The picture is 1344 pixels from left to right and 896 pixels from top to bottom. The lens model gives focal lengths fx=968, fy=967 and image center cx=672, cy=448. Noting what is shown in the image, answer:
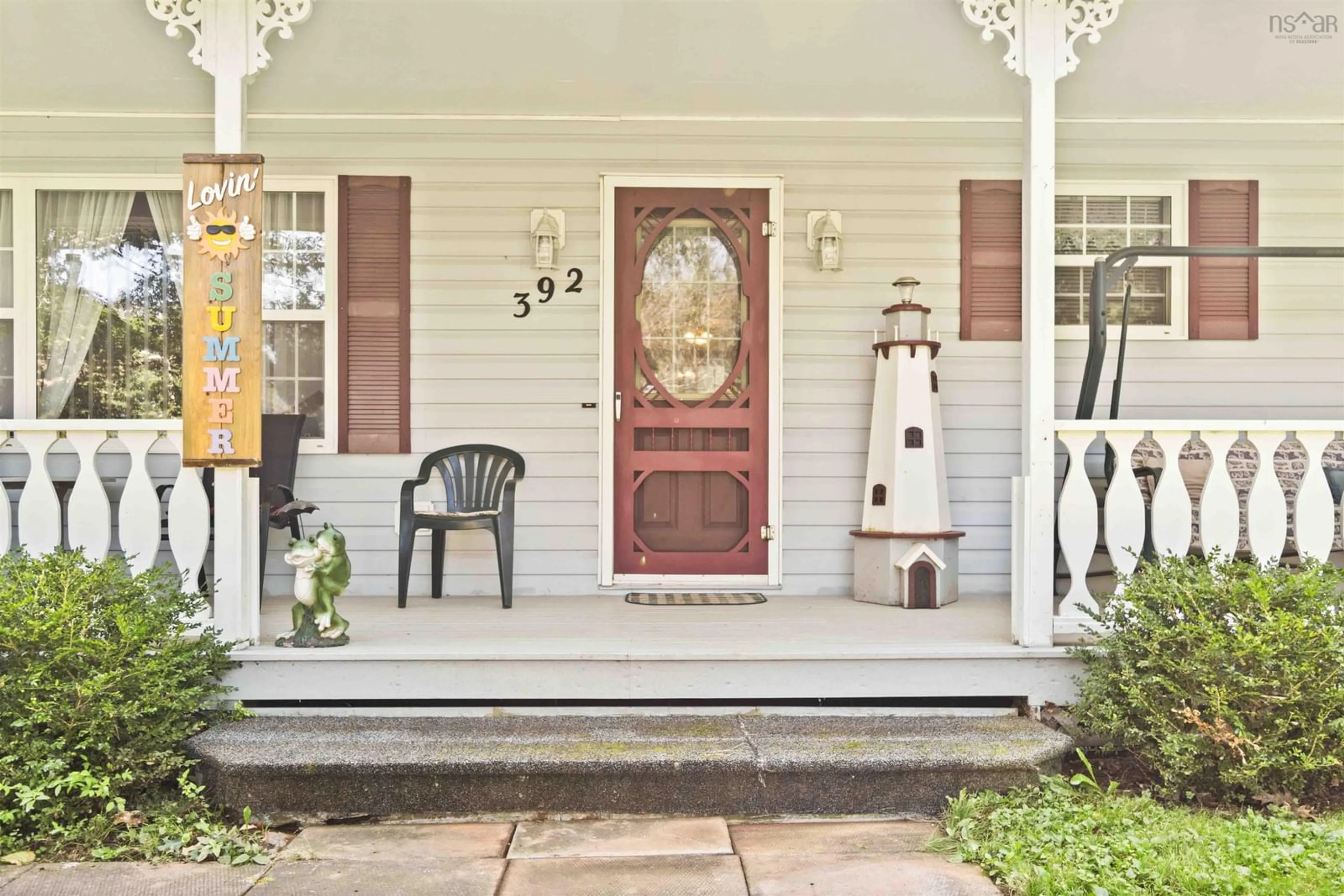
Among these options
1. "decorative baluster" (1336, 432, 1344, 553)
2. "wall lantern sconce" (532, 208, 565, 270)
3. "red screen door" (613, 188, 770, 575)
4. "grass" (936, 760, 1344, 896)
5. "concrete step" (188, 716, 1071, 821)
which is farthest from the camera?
"red screen door" (613, 188, 770, 575)

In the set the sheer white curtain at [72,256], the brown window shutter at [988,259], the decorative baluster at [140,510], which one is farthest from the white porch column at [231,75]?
the brown window shutter at [988,259]

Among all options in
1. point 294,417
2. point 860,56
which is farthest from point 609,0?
point 294,417

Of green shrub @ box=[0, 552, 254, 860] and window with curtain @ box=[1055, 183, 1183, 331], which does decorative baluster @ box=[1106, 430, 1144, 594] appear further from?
green shrub @ box=[0, 552, 254, 860]

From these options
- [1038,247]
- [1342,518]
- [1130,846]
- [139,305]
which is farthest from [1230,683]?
[139,305]

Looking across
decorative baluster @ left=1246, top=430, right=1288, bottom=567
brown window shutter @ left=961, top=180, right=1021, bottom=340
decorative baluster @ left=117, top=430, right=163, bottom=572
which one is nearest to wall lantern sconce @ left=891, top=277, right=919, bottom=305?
brown window shutter @ left=961, top=180, right=1021, bottom=340

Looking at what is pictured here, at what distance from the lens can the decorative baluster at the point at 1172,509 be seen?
328 centimetres

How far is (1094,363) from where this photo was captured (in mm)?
3818

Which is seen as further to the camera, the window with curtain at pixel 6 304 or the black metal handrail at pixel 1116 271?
the window with curtain at pixel 6 304

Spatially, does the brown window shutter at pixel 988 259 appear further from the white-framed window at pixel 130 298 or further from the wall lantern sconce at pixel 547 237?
the white-framed window at pixel 130 298

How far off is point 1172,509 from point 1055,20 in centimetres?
169

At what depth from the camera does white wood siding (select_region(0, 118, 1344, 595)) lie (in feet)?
15.0

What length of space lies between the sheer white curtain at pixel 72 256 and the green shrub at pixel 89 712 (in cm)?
197

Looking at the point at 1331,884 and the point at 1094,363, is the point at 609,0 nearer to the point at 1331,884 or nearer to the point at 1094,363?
the point at 1094,363

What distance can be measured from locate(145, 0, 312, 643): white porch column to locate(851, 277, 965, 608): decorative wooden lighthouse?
2596 mm
